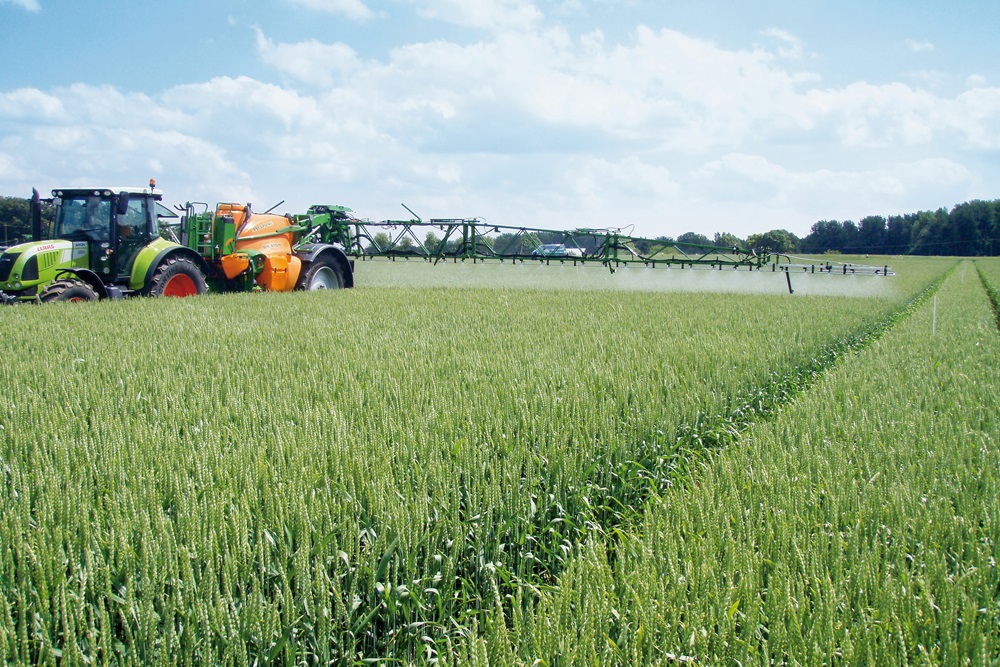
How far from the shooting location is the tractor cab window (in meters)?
10.2

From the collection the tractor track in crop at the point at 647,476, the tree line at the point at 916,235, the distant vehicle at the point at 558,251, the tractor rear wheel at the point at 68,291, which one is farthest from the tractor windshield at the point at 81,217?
the tree line at the point at 916,235

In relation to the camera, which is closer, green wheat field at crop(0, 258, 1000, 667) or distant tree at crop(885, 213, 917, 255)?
green wheat field at crop(0, 258, 1000, 667)

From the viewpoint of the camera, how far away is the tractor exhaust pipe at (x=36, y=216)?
391 inches

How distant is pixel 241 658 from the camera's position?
171 cm

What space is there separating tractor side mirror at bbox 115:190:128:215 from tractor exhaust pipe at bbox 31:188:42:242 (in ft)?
3.96

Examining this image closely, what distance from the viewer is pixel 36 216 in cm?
1002

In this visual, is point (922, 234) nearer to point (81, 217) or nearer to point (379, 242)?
point (379, 242)

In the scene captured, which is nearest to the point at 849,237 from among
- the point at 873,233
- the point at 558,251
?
the point at 873,233

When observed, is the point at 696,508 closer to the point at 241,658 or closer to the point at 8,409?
the point at 241,658

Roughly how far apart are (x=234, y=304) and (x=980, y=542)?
389 inches

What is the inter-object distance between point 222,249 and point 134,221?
1878mm

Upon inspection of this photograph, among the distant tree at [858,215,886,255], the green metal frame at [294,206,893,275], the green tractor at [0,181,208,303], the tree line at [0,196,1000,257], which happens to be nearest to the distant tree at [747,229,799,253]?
the tree line at [0,196,1000,257]

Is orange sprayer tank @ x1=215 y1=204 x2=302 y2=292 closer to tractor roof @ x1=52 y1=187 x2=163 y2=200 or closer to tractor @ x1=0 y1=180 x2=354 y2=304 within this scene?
tractor @ x1=0 y1=180 x2=354 y2=304

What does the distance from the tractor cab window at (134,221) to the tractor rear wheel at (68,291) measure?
917 mm
